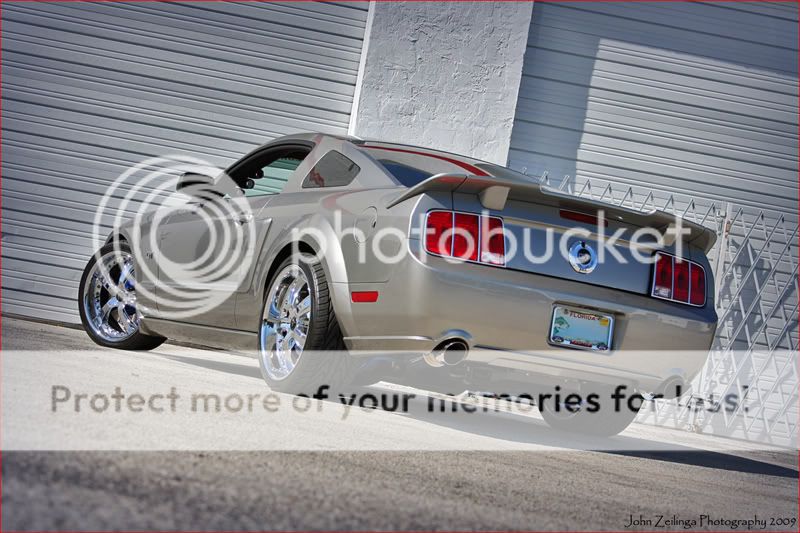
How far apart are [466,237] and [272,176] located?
188 cm

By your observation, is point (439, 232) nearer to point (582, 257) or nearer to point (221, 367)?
point (582, 257)

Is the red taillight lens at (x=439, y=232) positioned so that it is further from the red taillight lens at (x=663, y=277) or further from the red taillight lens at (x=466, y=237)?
the red taillight lens at (x=663, y=277)

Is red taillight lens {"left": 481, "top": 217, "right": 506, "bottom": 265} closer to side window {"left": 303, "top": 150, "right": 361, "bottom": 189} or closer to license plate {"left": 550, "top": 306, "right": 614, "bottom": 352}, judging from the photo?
license plate {"left": 550, "top": 306, "right": 614, "bottom": 352}

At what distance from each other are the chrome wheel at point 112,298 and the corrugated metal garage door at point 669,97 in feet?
16.6

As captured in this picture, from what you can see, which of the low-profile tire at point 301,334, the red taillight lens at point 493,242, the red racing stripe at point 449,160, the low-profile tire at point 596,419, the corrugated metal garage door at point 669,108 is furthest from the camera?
the corrugated metal garage door at point 669,108

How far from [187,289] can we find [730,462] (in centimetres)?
324

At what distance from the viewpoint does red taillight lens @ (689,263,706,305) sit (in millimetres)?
4336

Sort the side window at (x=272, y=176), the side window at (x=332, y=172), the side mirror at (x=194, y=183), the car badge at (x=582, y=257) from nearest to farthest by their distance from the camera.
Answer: the car badge at (x=582, y=257) → the side window at (x=332, y=172) → the side window at (x=272, y=176) → the side mirror at (x=194, y=183)

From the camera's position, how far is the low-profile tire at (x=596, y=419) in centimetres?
499

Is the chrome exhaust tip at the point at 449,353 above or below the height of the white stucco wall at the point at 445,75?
below

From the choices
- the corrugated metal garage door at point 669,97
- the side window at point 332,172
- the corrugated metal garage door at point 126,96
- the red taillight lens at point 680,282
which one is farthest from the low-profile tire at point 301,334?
the corrugated metal garage door at point 669,97

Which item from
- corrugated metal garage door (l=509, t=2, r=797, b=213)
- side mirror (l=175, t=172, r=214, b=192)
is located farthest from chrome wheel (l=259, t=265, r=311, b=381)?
corrugated metal garage door (l=509, t=2, r=797, b=213)

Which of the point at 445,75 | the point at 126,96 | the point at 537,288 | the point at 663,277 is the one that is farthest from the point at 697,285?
the point at 126,96

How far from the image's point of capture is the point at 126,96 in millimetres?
9266
